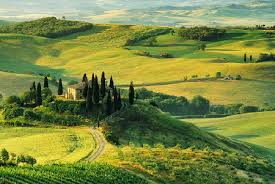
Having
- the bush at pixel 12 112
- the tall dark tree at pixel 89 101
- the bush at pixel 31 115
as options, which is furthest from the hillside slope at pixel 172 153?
the bush at pixel 12 112

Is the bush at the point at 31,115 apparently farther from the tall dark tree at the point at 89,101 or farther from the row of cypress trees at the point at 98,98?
the row of cypress trees at the point at 98,98

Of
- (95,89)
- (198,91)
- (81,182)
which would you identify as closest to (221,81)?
(198,91)

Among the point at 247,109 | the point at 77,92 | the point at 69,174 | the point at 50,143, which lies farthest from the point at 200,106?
the point at 69,174

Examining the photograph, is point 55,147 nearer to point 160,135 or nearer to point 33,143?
point 33,143

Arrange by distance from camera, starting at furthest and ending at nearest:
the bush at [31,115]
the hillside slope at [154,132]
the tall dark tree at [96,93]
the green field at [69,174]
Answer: the tall dark tree at [96,93] → the bush at [31,115] → the hillside slope at [154,132] → the green field at [69,174]

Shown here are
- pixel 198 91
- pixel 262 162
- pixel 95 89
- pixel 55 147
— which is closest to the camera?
pixel 55 147

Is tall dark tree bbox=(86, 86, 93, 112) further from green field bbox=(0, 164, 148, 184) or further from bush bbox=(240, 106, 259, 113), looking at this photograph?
bush bbox=(240, 106, 259, 113)
